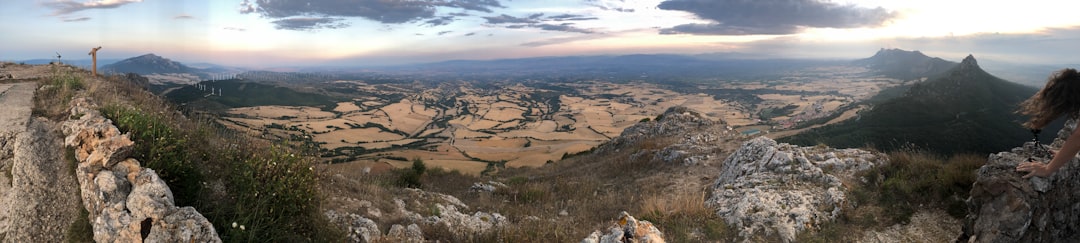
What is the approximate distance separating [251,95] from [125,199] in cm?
16659

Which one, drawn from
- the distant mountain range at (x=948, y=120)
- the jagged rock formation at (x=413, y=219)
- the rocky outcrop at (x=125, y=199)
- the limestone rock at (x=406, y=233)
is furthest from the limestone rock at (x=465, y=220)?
the distant mountain range at (x=948, y=120)

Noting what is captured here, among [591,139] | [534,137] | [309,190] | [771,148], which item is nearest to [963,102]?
[591,139]

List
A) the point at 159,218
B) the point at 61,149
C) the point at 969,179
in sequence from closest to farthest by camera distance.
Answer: the point at 159,218, the point at 61,149, the point at 969,179

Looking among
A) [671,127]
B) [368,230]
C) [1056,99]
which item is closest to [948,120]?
[671,127]

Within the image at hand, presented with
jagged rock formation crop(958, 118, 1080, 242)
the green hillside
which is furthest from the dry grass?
the green hillside

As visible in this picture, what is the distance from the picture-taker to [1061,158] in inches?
196

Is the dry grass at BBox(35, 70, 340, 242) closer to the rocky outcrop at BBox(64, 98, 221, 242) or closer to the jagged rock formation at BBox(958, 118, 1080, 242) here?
the rocky outcrop at BBox(64, 98, 221, 242)

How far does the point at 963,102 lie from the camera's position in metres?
93.8

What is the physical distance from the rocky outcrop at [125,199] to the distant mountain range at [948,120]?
47.0 meters

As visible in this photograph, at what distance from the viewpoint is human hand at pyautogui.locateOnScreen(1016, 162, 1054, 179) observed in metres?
5.42

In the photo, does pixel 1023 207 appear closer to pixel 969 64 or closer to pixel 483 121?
pixel 483 121

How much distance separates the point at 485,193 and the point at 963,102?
123 meters

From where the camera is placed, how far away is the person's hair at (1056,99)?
5.32 meters

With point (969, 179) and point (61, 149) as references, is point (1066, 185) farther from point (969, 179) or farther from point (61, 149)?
point (61, 149)
